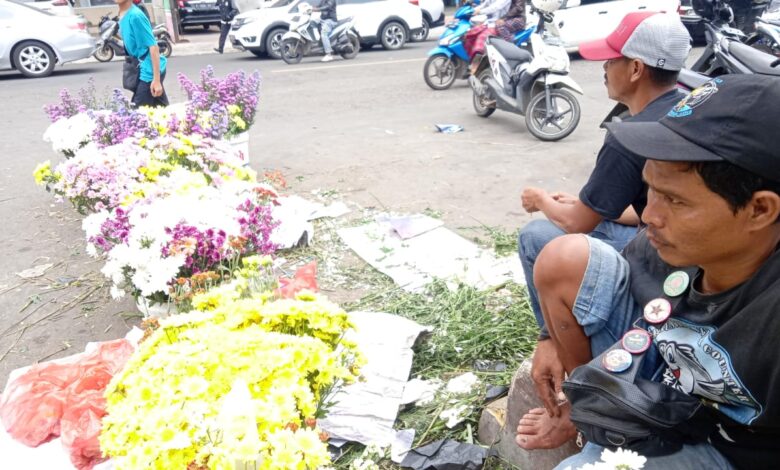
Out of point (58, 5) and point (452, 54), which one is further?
point (58, 5)

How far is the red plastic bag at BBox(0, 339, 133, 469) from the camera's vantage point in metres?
2.36

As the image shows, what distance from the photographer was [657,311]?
1.64 meters

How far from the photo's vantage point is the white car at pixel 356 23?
528 inches

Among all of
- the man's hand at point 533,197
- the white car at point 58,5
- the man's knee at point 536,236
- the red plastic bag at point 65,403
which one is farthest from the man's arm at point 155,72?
the white car at point 58,5

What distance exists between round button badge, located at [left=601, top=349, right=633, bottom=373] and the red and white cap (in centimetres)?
134

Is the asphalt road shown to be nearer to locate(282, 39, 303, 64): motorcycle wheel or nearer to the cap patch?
locate(282, 39, 303, 64): motorcycle wheel

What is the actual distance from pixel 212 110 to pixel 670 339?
→ 4.13 metres

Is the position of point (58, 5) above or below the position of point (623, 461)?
above

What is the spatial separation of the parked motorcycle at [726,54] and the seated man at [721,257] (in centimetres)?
322

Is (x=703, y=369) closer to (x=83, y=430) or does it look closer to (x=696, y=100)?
(x=696, y=100)

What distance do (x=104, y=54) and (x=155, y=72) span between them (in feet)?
33.1

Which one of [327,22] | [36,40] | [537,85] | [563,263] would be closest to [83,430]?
[563,263]

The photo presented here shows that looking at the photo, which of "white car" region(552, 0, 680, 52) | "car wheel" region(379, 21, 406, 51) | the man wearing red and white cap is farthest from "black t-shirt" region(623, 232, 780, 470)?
"car wheel" region(379, 21, 406, 51)

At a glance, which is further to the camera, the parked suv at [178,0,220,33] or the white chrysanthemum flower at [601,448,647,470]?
the parked suv at [178,0,220,33]
